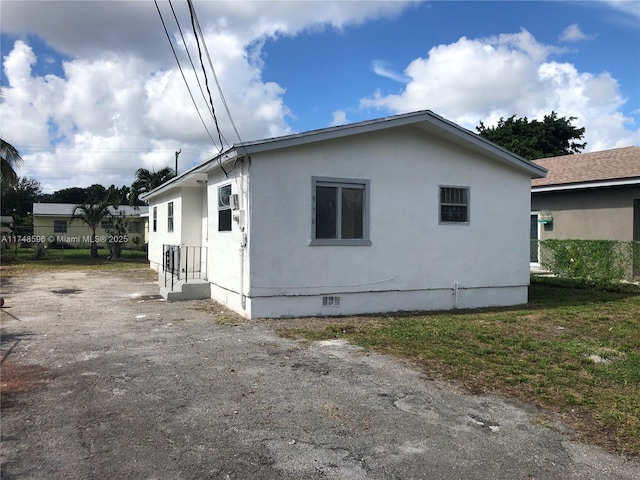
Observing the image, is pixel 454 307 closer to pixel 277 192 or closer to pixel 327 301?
pixel 327 301

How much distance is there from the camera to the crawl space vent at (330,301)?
9.24 metres

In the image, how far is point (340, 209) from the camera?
368 inches

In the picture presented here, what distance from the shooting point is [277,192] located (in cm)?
883

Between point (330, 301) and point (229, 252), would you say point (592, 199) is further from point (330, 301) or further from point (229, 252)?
point (229, 252)

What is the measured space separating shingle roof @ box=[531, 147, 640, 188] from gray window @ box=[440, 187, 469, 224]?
23.5ft

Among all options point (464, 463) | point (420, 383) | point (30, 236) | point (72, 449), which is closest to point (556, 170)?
point (420, 383)

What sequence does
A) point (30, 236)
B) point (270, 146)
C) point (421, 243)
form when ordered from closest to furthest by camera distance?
point (270, 146) → point (421, 243) → point (30, 236)

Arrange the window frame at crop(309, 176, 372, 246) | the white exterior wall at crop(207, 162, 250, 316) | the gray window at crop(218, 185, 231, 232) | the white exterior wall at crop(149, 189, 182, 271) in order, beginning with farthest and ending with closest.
→ the white exterior wall at crop(149, 189, 182, 271) → the gray window at crop(218, 185, 231, 232) → the window frame at crop(309, 176, 372, 246) → the white exterior wall at crop(207, 162, 250, 316)

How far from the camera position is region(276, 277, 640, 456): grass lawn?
462 cm

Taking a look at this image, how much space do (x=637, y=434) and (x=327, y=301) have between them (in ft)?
18.9

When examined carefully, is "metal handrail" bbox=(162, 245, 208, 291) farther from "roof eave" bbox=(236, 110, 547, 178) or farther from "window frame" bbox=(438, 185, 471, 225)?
"window frame" bbox=(438, 185, 471, 225)

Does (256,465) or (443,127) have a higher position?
(443,127)

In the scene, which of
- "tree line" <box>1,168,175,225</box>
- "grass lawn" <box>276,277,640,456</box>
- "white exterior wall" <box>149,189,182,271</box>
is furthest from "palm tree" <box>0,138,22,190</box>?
"grass lawn" <box>276,277,640,456</box>

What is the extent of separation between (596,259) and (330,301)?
352 inches
